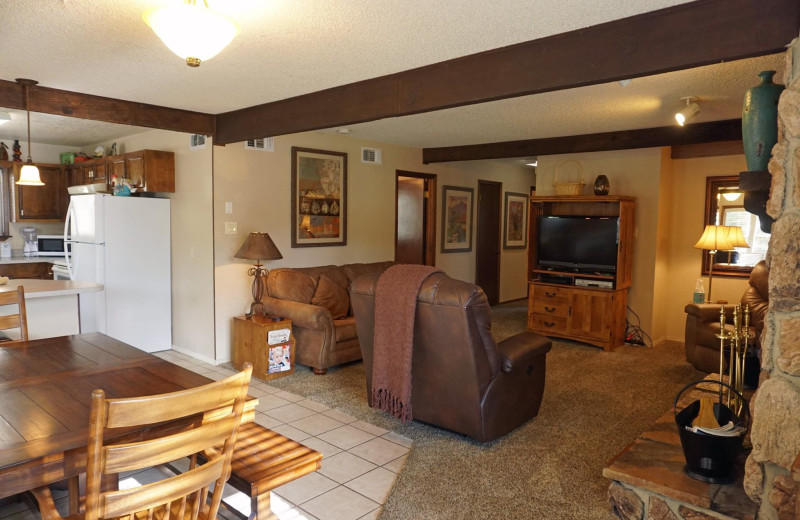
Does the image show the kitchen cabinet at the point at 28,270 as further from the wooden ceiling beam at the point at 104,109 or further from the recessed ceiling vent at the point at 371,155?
the recessed ceiling vent at the point at 371,155

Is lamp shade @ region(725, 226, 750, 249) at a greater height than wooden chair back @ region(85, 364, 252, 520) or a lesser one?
greater

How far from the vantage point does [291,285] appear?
510 cm

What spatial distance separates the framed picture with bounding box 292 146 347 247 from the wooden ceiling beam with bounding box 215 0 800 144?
1.71 metres

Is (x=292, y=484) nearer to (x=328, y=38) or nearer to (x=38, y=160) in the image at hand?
(x=328, y=38)

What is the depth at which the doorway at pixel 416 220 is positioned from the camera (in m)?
7.37

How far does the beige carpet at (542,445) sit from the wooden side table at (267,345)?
12cm

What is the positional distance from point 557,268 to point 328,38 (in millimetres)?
4491

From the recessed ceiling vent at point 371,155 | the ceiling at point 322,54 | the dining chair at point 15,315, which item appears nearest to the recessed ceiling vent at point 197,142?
the ceiling at point 322,54

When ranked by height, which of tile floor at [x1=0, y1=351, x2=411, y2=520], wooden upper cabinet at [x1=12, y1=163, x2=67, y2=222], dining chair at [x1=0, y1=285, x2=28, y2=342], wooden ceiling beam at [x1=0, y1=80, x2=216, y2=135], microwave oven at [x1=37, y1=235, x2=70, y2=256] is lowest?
tile floor at [x1=0, y1=351, x2=411, y2=520]

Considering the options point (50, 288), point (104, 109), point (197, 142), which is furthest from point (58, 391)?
point (197, 142)

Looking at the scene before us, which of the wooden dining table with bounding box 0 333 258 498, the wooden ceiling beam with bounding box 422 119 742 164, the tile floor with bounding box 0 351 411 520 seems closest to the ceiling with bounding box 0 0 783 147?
the wooden ceiling beam with bounding box 422 119 742 164

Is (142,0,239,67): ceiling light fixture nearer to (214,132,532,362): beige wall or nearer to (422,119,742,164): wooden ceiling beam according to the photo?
(214,132,532,362): beige wall

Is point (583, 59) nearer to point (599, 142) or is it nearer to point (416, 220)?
point (599, 142)

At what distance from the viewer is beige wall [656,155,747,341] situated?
19.1ft
